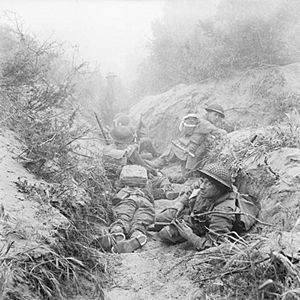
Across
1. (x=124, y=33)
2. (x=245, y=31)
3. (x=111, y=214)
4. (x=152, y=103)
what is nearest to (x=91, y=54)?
(x=124, y=33)

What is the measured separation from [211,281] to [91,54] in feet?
61.0

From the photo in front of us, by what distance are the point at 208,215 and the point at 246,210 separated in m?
0.40

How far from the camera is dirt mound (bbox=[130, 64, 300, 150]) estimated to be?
25.9 ft

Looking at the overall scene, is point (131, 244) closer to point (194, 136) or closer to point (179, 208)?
point (179, 208)

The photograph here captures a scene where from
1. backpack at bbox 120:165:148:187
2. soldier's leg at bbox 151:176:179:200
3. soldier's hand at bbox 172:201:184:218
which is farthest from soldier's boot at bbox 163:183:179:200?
soldier's hand at bbox 172:201:184:218

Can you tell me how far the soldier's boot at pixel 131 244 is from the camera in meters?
4.22

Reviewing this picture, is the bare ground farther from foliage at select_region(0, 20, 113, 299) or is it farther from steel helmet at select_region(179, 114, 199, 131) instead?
steel helmet at select_region(179, 114, 199, 131)

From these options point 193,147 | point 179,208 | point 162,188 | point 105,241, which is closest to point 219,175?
point 179,208

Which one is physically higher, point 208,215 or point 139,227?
point 208,215

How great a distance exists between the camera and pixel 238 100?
345 inches

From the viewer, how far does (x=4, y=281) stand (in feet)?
7.82

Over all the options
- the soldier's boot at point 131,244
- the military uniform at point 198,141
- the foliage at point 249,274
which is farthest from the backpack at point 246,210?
the military uniform at point 198,141

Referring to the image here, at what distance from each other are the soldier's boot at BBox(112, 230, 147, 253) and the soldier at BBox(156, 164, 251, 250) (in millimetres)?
Answer: 217

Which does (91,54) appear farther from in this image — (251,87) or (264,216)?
(264,216)
